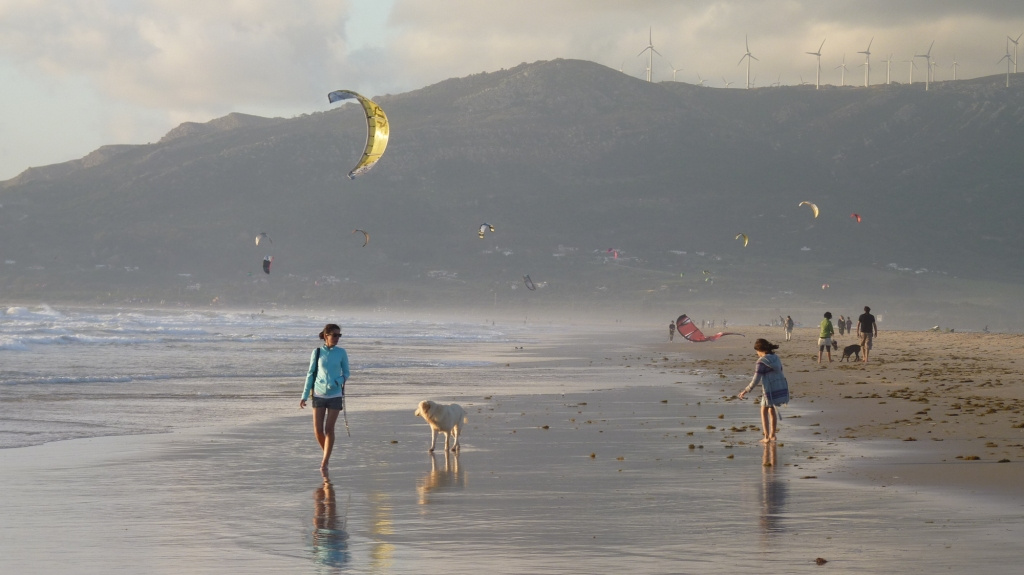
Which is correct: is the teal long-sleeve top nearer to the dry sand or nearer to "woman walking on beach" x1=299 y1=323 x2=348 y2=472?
"woman walking on beach" x1=299 y1=323 x2=348 y2=472

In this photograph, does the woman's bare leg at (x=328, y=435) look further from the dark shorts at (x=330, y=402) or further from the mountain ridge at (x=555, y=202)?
the mountain ridge at (x=555, y=202)

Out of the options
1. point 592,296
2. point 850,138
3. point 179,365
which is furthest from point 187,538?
point 850,138

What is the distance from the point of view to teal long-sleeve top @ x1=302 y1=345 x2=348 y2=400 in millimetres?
12445

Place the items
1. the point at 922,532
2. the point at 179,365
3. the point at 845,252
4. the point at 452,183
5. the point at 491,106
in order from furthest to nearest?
the point at 491,106
the point at 452,183
the point at 845,252
the point at 179,365
the point at 922,532

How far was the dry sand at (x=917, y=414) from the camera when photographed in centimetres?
1166

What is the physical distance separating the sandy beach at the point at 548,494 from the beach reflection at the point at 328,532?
0.11 feet

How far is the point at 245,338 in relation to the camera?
48.8m

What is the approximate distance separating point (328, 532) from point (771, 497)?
3708mm

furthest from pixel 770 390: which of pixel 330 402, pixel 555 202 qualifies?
pixel 555 202

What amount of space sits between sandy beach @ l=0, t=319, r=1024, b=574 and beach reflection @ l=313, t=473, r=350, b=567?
0.11ft

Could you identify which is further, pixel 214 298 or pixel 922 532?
pixel 214 298

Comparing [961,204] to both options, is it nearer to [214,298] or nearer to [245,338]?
[214,298]

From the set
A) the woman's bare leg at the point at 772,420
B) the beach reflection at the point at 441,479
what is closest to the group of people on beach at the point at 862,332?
the woman's bare leg at the point at 772,420

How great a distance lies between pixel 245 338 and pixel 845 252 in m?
125
